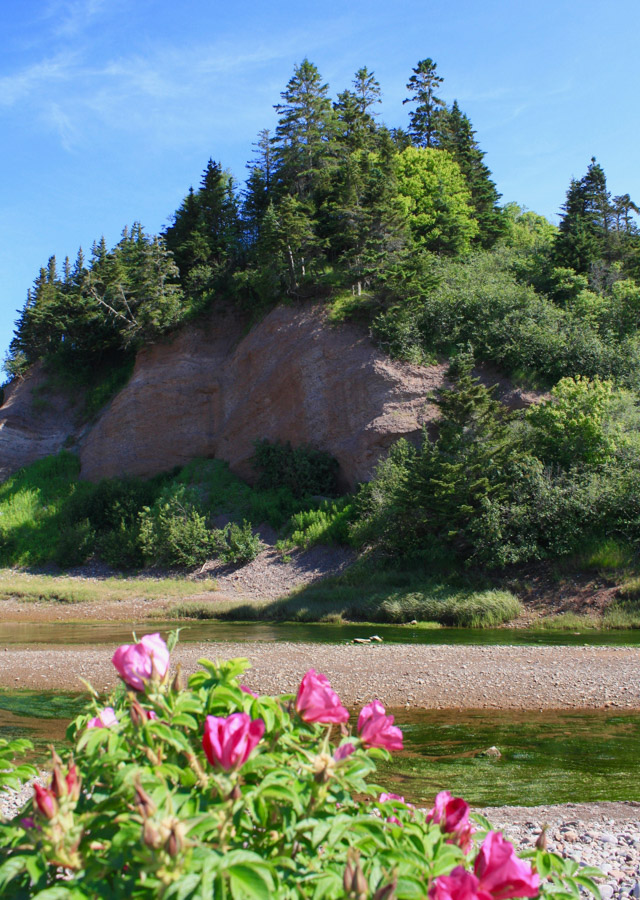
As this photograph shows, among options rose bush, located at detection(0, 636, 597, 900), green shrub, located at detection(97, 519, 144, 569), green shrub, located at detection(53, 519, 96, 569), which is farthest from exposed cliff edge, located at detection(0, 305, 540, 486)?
rose bush, located at detection(0, 636, 597, 900)

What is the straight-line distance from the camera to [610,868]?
538cm

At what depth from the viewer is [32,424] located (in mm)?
47594

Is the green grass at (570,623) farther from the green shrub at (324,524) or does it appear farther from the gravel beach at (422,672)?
the green shrub at (324,524)

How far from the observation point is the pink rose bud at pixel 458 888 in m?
1.78

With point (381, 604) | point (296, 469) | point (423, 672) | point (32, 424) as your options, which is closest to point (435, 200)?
point (296, 469)

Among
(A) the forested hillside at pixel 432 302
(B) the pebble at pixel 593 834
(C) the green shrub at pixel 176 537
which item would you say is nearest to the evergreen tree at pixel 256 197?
(A) the forested hillside at pixel 432 302

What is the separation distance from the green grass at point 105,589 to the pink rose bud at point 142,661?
2716 centimetres

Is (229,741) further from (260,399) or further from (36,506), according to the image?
(36,506)

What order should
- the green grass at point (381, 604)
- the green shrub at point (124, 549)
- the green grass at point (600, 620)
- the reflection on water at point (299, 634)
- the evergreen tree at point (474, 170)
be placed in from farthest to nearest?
the evergreen tree at point (474, 170)
the green shrub at point (124, 549)
the green grass at point (381, 604)
the green grass at point (600, 620)
the reflection on water at point (299, 634)

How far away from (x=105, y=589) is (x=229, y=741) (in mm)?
30219

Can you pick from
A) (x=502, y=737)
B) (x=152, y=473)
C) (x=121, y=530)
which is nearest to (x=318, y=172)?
(x=152, y=473)

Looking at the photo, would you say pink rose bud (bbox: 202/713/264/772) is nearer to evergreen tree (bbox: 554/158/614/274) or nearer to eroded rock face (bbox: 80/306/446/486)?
eroded rock face (bbox: 80/306/446/486)

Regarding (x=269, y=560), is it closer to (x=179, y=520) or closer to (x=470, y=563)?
(x=179, y=520)

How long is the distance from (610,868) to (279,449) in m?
32.1
